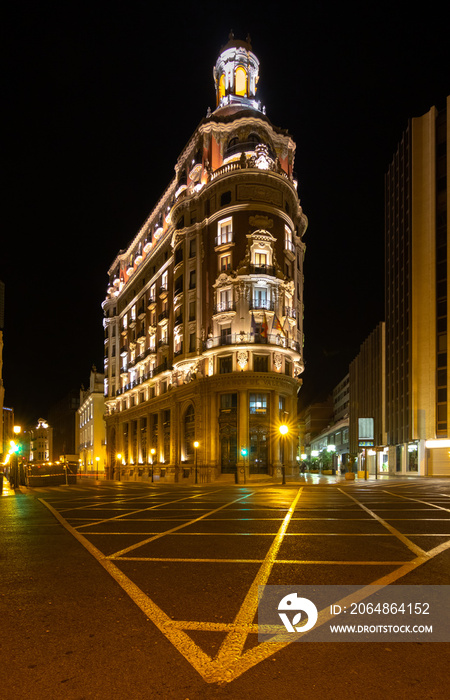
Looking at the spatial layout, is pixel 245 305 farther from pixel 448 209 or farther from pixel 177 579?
pixel 177 579

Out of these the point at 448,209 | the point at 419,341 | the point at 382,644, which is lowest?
the point at 382,644

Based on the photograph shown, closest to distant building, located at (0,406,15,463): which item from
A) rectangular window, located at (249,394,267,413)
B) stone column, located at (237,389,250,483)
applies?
stone column, located at (237,389,250,483)

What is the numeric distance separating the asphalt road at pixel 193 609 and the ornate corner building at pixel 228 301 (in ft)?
113

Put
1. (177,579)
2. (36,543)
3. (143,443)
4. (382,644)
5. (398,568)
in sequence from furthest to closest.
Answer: (143,443), (36,543), (398,568), (177,579), (382,644)

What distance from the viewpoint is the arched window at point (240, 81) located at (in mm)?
65562

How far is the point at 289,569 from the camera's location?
8.18 metres

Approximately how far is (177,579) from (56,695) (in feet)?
11.9

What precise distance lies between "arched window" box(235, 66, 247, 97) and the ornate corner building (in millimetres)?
140

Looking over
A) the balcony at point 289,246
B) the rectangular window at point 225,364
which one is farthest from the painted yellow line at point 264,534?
the balcony at point 289,246

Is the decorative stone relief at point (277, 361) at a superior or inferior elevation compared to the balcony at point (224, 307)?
inferior

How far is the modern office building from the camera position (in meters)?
62.7

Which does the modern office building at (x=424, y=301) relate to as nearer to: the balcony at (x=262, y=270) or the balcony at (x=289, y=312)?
the balcony at (x=289, y=312)

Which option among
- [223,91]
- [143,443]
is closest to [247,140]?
[223,91]

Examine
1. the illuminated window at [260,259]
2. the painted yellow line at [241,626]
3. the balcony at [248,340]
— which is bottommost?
the painted yellow line at [241,626]
